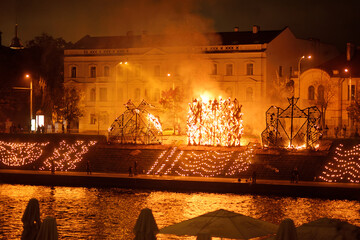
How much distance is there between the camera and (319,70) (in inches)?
2729

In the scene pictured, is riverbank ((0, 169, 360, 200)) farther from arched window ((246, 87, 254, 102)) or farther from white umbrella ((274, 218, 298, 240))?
arched window ((246, 87, 254, 102))

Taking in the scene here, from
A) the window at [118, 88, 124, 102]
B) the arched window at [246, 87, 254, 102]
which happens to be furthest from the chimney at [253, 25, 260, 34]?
the window at [118, 88, 124, 102]

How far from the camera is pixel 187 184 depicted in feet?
134

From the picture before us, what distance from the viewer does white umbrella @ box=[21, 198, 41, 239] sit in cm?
1889

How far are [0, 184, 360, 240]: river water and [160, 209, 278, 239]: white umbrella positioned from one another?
362 inches

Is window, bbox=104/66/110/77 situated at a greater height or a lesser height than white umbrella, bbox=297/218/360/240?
greater

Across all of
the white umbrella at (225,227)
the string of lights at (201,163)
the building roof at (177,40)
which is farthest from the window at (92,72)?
the white umbrella at (225,227)

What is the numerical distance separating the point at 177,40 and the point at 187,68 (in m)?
3.67

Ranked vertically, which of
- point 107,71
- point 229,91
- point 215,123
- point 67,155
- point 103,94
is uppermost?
point 107,71

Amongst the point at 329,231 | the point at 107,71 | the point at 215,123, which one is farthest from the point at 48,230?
the point at 107,71

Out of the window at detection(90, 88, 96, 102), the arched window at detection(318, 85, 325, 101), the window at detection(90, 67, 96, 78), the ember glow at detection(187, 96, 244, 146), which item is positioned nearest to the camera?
the ember glow at detection(187, 96, 244, 146)

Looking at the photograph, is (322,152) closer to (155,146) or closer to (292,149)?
(292,149)

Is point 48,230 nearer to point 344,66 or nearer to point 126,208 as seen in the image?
point 126,208

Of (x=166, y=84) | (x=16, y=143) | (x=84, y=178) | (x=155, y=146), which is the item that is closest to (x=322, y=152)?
(x=155, y=146)
